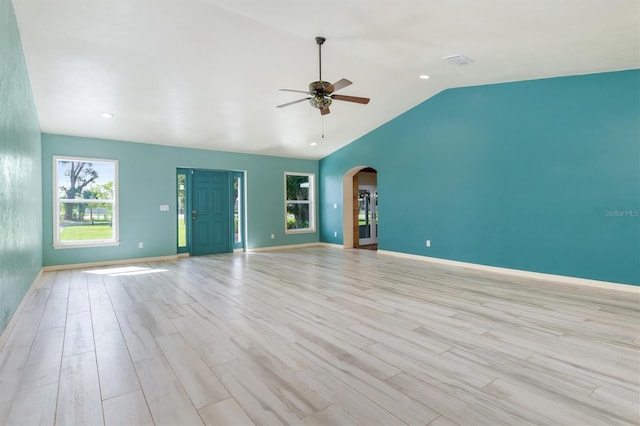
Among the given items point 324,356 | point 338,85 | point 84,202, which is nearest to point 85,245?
point 84,202

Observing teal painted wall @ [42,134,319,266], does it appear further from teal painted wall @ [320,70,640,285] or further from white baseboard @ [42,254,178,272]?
teal painted wall @ [320,70,640,285]

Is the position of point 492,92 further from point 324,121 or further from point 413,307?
point 413,307

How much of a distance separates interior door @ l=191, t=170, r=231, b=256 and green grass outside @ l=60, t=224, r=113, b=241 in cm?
174

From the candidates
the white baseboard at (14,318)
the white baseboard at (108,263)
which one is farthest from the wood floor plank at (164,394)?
the white baseboard at (108,263)

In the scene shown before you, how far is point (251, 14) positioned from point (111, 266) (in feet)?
17.9

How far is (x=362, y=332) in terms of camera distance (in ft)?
9.45

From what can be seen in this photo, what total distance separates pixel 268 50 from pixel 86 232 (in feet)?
16.9

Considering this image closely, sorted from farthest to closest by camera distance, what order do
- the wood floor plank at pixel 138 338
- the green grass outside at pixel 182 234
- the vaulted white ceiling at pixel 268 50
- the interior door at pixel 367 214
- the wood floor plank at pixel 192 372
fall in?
the interior door at pixel 367 214 < the green grass outside at pixel 182 234 < the vaulted white ceiling at pixel 268 50 < the wood floor plank at pixel 138 338 < the wood floor plank at pixel 192 372

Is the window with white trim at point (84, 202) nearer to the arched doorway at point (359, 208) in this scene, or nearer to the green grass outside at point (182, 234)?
the green grass outside at point (182, 234)

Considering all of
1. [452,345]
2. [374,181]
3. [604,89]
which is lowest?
[452,345]

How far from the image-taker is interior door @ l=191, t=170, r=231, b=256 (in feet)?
25.3

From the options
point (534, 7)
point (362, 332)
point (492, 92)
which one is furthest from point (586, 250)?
point (362, 332)

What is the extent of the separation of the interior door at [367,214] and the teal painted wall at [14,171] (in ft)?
24.6

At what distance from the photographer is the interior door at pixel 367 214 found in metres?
9.85
